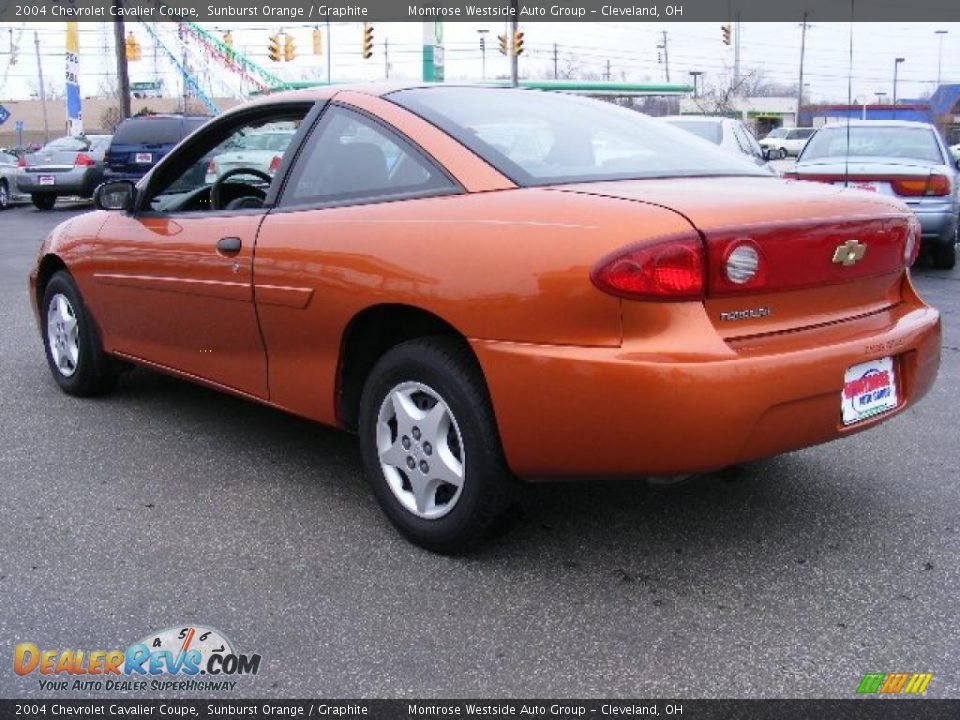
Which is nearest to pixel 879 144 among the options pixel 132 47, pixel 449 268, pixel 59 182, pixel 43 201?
pixel 449 268

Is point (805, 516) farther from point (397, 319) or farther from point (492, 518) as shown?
Result: point (397, 319)

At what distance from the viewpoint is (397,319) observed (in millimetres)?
3316

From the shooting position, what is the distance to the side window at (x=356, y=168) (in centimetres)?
327

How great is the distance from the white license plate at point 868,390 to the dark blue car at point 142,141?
16589 millimetres

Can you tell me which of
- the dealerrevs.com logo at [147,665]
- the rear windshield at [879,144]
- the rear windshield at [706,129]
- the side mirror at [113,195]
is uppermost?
the rear windshield at [706,129]

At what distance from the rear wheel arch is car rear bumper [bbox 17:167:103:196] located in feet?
61.0

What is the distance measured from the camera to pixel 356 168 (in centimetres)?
351

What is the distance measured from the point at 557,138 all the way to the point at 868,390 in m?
1.32

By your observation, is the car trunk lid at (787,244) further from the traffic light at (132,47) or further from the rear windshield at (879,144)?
the traffic light at (132,47)

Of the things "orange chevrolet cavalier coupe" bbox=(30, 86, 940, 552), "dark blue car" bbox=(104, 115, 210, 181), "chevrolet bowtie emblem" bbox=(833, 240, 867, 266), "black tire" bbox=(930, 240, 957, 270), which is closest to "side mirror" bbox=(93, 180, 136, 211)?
"orange chevrolet cavalier coupe" bbox=(30, 86, 940, 552)

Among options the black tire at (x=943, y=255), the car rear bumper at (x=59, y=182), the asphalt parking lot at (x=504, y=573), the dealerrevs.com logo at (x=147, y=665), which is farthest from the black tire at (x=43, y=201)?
the dealerrevs.com logo at (x=147, y=665)

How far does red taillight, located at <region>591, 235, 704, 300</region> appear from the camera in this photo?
2619mm

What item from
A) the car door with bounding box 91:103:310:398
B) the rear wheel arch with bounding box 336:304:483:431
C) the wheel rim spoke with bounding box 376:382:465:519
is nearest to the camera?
the wheel rim spoke with bounding box 376:382:465:519

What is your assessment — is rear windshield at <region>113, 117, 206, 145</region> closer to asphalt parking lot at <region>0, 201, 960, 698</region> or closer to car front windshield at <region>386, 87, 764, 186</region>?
asphalt parking lot at <region>0, 201, 960, 698</region>
